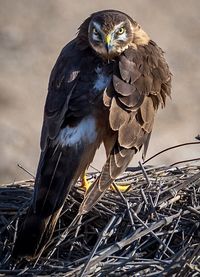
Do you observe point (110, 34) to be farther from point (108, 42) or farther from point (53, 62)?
point (53, 62)

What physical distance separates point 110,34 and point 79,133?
80cm

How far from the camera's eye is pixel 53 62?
13.8m

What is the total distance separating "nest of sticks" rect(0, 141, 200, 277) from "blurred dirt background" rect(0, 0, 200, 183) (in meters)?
4.30

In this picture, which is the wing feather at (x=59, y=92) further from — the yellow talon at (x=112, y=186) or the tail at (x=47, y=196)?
the yellow talon at (x=112, y=186)

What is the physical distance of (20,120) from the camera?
1255cm

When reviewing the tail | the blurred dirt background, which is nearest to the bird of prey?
the tail

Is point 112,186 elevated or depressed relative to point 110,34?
depressed

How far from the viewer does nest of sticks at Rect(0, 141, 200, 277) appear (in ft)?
18.2

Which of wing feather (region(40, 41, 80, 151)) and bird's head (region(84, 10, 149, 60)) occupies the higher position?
bird's head (region(84, 10, 149, 60))

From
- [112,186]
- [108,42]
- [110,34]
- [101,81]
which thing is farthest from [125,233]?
[110,34]

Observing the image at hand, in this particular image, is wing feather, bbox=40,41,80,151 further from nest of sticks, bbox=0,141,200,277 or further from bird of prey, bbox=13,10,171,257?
nest of sticks, bbox=0,141,200,277

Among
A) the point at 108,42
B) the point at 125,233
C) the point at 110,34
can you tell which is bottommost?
the point at 125,233

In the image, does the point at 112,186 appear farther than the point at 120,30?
No

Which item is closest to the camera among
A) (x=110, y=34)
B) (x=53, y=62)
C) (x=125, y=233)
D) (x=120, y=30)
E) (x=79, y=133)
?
(x=125, y=233)
